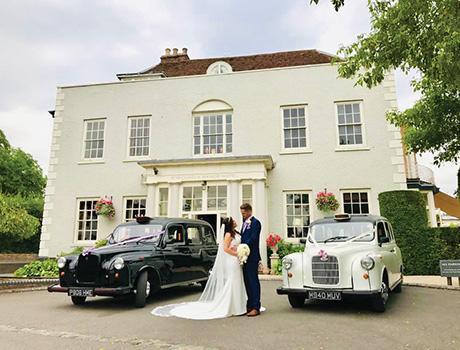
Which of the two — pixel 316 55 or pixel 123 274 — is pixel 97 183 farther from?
pixel 316 55

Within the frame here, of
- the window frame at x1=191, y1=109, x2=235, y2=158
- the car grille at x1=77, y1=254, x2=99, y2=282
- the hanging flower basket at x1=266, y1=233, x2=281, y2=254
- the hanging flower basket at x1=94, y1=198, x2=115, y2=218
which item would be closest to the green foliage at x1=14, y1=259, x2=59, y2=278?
the hanging flower basket at x1=94, y1=198, x2=115, y2=218

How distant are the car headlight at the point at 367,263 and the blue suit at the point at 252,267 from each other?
1822mm

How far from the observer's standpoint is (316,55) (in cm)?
1934

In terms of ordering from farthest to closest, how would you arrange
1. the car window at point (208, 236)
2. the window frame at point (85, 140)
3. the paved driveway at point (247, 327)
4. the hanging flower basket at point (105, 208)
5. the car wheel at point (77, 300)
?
1. the window frame at point (85, 140)
2. the hanging flower basket at point (105, 208)
3. the car window at point (208, 236)
4. the car wheel at point (77, 300)
5. the paved driveway at point (247, 327)

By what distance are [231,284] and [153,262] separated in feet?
6.46

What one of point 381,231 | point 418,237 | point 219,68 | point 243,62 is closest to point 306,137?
point 418,237

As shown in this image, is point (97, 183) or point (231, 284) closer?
point (231, 284)

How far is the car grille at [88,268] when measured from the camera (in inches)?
277

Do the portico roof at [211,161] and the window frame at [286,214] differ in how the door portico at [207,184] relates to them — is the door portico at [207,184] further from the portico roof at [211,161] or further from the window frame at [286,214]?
the window frame at [286,214]

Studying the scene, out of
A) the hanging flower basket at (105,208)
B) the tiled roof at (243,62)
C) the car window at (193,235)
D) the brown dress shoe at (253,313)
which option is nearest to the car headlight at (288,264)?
the brown dress shoe at (253,313)

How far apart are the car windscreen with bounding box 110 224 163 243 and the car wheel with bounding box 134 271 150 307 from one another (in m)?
1.15

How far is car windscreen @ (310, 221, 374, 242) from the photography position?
741cm

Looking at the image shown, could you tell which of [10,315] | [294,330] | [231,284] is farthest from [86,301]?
[294,330]

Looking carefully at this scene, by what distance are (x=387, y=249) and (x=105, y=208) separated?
37.8ft
